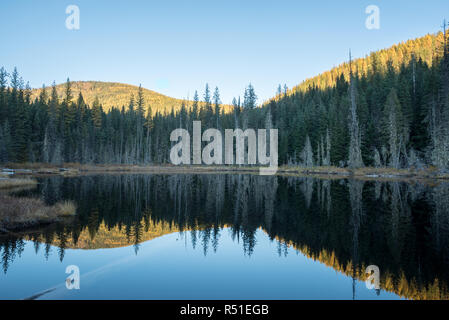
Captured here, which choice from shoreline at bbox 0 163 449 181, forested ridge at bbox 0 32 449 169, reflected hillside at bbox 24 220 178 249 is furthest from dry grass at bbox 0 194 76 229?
forested ridge at bbox 0 32 449 169

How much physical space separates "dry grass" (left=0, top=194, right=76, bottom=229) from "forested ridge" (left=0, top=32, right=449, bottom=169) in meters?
48.9

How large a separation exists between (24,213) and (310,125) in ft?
230

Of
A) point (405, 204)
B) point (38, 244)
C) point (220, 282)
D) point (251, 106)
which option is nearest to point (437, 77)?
point (405, 204)

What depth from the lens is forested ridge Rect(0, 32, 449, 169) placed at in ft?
163

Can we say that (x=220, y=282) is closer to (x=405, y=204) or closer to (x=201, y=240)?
(x=201, y=240)

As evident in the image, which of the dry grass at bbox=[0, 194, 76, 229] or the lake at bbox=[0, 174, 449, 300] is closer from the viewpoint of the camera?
the lake at bbox=[0, 174, 449, 300]

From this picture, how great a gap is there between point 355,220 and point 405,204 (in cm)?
746

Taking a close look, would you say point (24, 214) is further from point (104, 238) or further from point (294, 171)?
point (294, 171)

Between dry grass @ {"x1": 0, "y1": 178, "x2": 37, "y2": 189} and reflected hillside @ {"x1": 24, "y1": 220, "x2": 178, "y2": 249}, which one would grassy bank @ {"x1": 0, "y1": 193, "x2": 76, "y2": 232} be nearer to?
Answer: reflected hillside @ {"x1": 24, "y1": 220, "x2": 178, "y2": 249}

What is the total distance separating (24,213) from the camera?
13.6 meters

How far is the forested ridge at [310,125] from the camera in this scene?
49719mm

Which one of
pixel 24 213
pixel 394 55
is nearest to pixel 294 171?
pixel 24 213

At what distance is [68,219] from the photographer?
594 inches

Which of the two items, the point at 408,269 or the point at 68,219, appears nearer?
the point at 408,269
